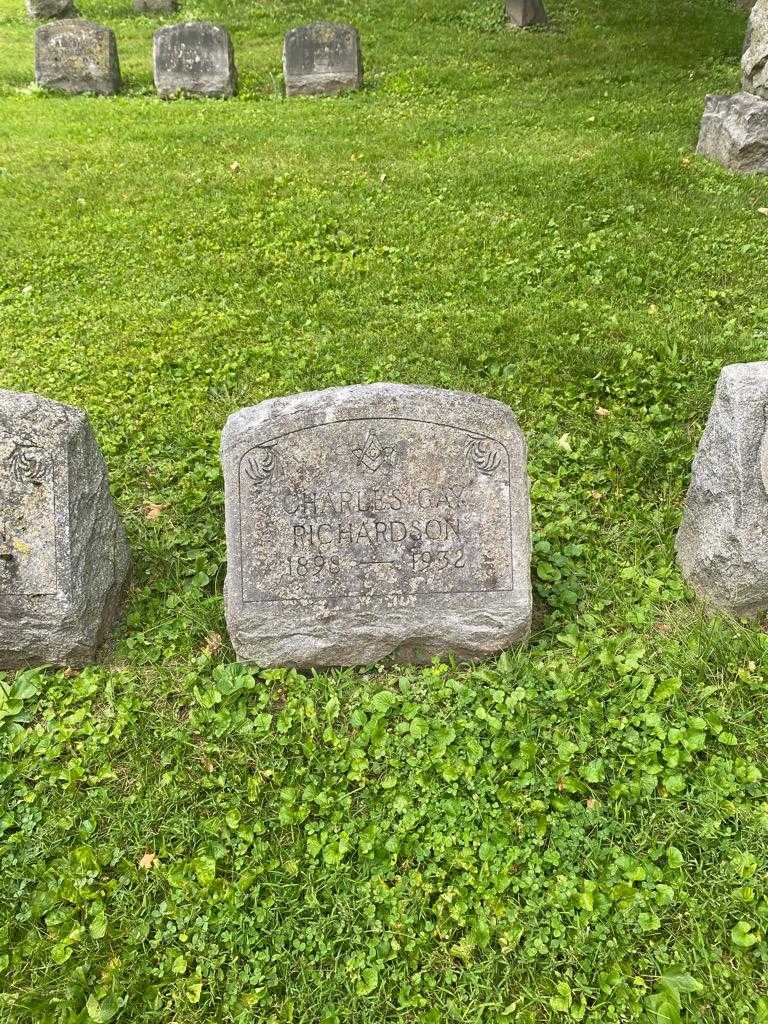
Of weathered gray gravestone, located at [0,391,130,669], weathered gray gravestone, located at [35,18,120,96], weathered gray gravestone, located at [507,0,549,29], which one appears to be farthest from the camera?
weathered gray gravestone, located at [507,0,549,29]

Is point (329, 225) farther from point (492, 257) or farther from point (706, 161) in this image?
point (706, 161)

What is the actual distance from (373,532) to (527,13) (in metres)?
13.0

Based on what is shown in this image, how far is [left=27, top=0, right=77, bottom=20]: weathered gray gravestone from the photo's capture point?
51.3ft

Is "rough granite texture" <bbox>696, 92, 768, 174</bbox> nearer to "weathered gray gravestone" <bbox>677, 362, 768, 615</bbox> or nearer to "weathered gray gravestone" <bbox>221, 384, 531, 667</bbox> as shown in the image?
"weathered gray gravestone" <bbox>677, 362, 768, 615</bbox>

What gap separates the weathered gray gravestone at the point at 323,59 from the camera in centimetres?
1135

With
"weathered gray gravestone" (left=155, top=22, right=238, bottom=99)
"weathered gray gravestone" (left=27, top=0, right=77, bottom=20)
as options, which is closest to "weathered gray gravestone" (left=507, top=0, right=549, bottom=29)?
"weathered gray gravestone" (left=155, top=22, right=238, bottom=99)

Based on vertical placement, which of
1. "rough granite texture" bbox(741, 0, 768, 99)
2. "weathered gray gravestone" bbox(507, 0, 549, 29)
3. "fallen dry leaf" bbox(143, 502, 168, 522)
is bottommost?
"fallen dry leaf" bbox(143, 502, 168, 522)

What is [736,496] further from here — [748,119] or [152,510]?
[748,119]

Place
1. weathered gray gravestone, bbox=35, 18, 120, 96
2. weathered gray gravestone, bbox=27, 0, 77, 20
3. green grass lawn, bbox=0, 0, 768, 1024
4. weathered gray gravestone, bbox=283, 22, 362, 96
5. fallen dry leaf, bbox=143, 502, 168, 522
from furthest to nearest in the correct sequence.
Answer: weathered gray gravestone, bbox=27, 0, 77, 20
weathered gray gravestone, bbox=35, 18, 120, 96
weathered gray gravestone, bbox=283, 22, 362, 96
fallen dry leaf, bbox=143, 502, 168, 522
green grass lawn, bbox=0, 0, 768, 1024

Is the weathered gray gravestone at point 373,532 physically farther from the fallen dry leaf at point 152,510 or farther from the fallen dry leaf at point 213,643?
the fallen dry leaf at point 152,510

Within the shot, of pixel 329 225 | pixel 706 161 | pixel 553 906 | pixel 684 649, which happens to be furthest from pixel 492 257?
pixel 553 906

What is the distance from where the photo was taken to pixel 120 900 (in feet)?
9.57

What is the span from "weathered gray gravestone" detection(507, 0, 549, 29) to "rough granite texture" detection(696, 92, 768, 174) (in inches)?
249

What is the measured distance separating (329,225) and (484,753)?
5.74 m
